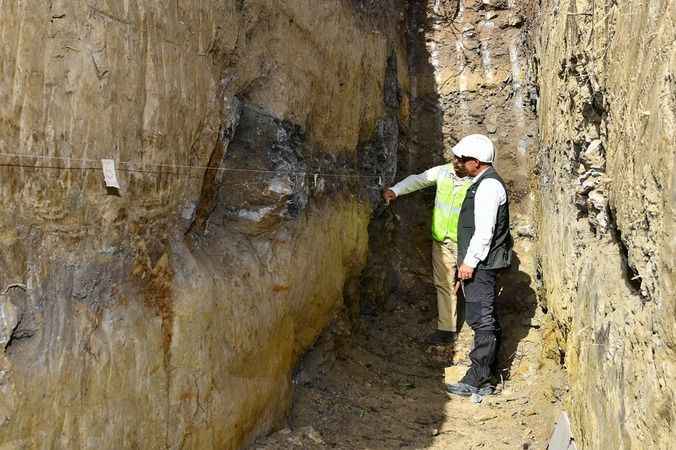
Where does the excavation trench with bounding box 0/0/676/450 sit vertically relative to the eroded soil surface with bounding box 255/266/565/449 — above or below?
above

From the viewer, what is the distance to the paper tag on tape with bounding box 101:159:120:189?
7.10 ft

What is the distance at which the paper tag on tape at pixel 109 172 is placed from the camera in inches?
85.2

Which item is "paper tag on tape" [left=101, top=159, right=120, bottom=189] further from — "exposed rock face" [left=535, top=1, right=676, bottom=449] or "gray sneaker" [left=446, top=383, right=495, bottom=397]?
"gray sneaker" [left=446, top=383, right=495, bottom=397]

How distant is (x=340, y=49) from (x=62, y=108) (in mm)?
2328

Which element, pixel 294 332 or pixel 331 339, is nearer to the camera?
pixel 294 332

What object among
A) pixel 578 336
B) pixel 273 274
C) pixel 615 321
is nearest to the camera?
pixel 615 321

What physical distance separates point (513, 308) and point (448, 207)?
89cm

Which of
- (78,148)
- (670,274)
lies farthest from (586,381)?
(78,148)

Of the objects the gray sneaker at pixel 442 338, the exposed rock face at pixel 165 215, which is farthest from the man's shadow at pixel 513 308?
the exposed rock face at pixel 165 215

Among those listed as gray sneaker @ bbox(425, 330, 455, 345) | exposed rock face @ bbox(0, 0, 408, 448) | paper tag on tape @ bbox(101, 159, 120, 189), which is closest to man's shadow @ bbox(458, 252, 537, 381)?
gray sneaker @ bbox(425, 330, 455, 345)

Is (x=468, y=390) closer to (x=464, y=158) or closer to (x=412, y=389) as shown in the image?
(x=412, y=389)

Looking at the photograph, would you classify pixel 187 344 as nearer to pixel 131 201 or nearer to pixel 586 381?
pixel 131 201

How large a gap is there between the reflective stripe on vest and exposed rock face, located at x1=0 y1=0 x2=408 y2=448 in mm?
824

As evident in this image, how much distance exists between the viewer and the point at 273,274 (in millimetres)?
3242
